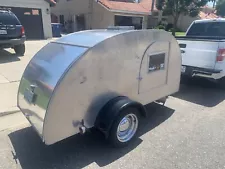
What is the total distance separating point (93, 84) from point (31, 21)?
49.8ft

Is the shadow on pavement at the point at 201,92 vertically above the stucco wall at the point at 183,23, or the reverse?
the stucco wall at the point at 183,23

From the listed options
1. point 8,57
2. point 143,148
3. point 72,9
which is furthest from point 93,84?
point 72,9

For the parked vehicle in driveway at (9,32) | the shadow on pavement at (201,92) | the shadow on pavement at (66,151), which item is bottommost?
the shadow on pavement at (66,151)

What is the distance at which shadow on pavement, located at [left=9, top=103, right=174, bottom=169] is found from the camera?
289cm

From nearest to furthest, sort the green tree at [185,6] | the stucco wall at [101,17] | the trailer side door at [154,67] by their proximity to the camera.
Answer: the trailer side door at [154,67] → the stucco wall at [101,17] → the green tree at [185,6]

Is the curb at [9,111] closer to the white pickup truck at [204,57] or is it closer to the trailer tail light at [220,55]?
the white pickup truck at [204,57]

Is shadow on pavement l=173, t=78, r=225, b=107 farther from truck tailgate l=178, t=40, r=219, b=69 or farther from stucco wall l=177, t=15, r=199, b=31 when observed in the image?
stucco wall l=177, t=15, r=199, b=31

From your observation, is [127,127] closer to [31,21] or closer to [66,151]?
[66,151]

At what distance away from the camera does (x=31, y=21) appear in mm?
15906

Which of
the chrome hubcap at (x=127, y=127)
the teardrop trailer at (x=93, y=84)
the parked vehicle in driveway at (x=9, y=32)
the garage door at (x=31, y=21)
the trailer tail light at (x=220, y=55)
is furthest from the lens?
the garage door at (x=31, y=21)

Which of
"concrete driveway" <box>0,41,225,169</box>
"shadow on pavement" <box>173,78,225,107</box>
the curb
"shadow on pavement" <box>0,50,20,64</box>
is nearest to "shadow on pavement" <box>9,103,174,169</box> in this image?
"concrete driveway" <box>0,41,225,169</box>

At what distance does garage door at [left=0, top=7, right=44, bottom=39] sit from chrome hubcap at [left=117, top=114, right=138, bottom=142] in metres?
14.8

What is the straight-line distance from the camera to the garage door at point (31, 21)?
15410 mm

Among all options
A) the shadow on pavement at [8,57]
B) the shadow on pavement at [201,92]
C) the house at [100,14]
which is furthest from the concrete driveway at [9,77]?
the house at [100,14]
